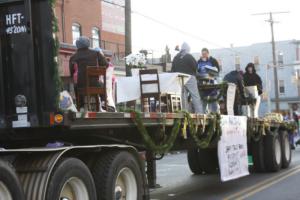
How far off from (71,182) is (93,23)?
26.4m

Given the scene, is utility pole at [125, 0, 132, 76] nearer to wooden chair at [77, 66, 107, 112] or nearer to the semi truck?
wooden chair at [77, 66, 107, 112]

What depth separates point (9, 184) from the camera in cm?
525

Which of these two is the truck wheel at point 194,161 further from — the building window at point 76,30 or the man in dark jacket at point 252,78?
the building window at point 76,30

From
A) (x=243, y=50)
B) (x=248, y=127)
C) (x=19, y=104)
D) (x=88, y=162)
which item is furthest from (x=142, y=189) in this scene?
(x=243, y=50)

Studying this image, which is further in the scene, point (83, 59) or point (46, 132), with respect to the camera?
point (83, 59)

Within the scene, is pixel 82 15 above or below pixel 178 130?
above

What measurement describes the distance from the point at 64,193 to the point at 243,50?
68752mm

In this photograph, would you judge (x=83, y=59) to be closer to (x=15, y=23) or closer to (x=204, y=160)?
(x=15, y=23)

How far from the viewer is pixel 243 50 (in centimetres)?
7319

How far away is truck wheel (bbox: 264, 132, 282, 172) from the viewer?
46.1 ft

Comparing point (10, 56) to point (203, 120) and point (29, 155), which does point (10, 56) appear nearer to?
point (29, 155)

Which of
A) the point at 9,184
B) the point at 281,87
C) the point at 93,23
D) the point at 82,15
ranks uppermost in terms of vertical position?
the point at 82,15

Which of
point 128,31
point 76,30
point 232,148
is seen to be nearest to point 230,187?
point 232,148

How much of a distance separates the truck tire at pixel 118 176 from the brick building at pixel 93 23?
802 inches
